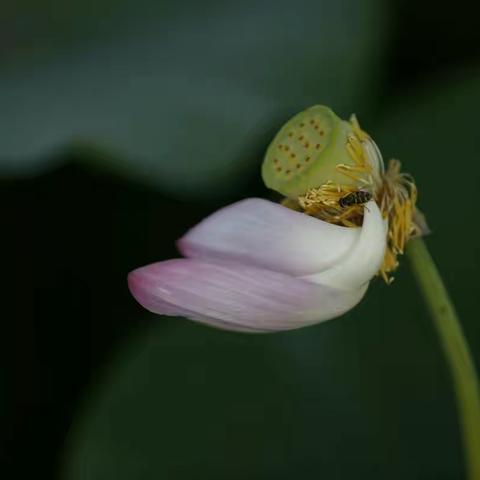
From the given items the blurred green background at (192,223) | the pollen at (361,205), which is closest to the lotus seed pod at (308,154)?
the pollen at (361,205)

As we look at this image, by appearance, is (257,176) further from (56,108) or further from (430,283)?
(430,283)

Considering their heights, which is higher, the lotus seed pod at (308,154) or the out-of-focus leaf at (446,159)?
the lotus seed pod at (308,154)

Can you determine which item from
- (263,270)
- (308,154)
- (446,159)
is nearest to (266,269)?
(263,270)

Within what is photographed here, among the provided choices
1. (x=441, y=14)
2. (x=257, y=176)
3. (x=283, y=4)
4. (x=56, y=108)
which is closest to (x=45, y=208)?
(x=56, y=108)

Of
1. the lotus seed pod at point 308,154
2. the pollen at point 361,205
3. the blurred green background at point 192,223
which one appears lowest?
the blurred green background at point 192,223

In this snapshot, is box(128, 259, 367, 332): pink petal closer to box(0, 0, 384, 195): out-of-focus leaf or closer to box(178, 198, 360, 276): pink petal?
box(178, 198, 360, 276): pink petal

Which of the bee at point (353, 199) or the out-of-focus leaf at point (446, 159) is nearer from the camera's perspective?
the bee at point (353, 199)

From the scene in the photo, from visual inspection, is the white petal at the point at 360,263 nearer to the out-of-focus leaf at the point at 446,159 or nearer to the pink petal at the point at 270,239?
the pink petal at the point at 270,239

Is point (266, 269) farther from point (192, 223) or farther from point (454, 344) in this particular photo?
point (192, 223)
